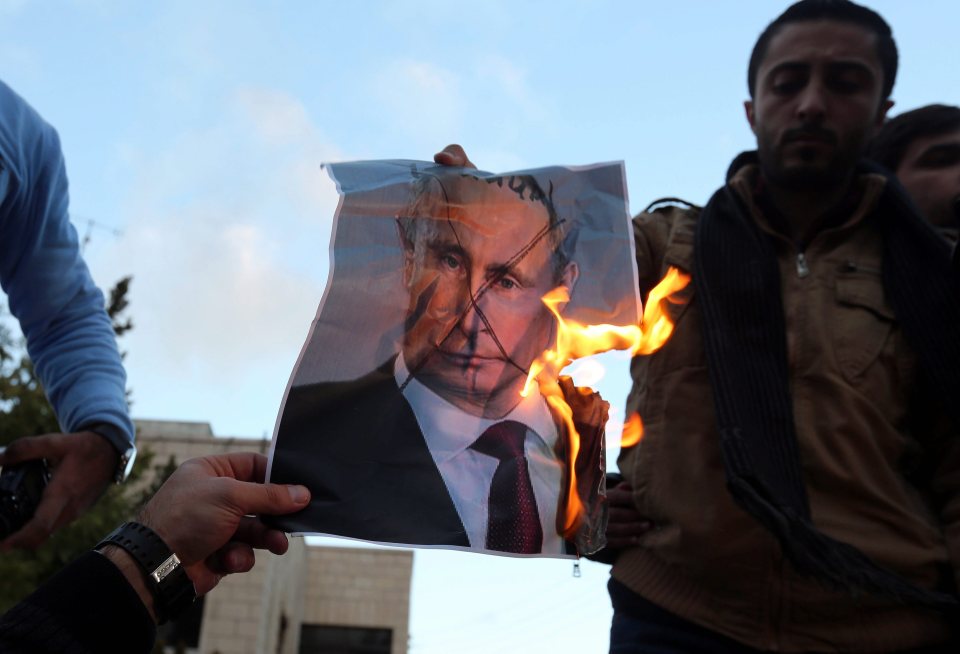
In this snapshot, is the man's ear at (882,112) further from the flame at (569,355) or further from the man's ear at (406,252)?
the man's ear at (406,252)

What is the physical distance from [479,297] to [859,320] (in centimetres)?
97

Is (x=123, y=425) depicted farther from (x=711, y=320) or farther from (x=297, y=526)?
(x=711, y=320)

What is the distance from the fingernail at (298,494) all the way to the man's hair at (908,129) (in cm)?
225

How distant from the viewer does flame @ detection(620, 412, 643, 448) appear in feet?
7.52

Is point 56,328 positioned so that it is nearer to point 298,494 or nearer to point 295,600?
point 298,494

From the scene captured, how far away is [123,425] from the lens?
3.04m

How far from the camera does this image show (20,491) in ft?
9.03

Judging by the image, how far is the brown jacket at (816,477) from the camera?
2.04 m

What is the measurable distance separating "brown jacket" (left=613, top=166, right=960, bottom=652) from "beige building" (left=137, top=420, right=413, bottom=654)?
23775 mm

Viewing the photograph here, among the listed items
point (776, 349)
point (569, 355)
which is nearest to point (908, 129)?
point (776, 349)

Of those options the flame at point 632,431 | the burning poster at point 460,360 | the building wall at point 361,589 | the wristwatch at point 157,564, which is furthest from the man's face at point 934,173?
the building wall at point 361,589

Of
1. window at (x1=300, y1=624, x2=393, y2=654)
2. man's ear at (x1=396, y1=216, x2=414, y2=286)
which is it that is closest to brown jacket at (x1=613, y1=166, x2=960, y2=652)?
man's ear at (x1=396, y1=216, x2=414, y2=286)

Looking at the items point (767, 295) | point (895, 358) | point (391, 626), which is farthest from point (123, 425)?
point (391, 626)

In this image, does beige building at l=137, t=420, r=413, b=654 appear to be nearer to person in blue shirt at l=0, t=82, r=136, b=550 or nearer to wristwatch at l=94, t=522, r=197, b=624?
person in blue shirt at l=0, t=82, r=136, b=550
